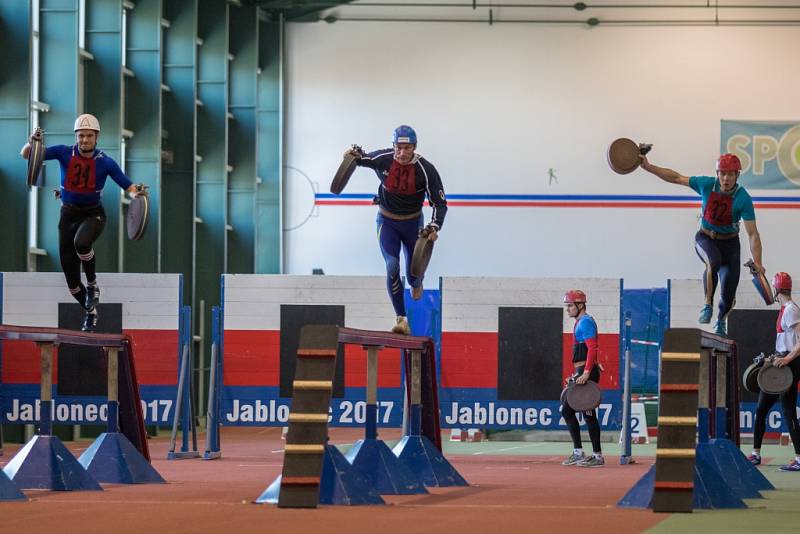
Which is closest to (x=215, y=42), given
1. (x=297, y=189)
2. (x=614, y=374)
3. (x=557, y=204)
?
(x=297, y=189)

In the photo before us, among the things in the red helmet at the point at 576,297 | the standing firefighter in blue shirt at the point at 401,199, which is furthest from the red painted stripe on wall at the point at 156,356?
the standing firefighter in blue shirt at the point at 401,199

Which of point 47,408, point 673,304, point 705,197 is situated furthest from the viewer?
point 673,304

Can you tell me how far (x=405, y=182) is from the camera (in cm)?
1384

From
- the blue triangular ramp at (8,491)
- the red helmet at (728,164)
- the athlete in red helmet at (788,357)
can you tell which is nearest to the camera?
the blue triangular ramp at (8,491)

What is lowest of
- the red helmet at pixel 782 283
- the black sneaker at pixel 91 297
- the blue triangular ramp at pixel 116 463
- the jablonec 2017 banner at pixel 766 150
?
the blue triangular ramp at pixel 116 463

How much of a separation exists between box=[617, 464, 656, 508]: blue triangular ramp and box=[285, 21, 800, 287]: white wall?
20.1 m

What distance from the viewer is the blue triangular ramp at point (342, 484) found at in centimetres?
1023

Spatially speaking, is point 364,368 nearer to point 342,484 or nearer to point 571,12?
point 342,484

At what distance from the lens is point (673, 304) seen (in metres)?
19.1

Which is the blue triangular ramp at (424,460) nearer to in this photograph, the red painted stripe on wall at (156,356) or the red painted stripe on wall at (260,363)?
the red painted stripe on wall at (260,363)

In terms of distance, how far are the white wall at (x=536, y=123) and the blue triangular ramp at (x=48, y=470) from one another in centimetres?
1891

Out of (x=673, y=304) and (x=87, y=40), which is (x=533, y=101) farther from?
(x=673, y=304)

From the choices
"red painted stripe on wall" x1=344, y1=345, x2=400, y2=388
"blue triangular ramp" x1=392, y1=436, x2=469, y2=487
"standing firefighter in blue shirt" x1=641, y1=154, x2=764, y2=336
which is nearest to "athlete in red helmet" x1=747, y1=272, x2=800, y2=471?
"standing firefighter in blue shirt" x1=641, y1=154, x2=764, y2=336

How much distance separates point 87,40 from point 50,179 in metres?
3.34
